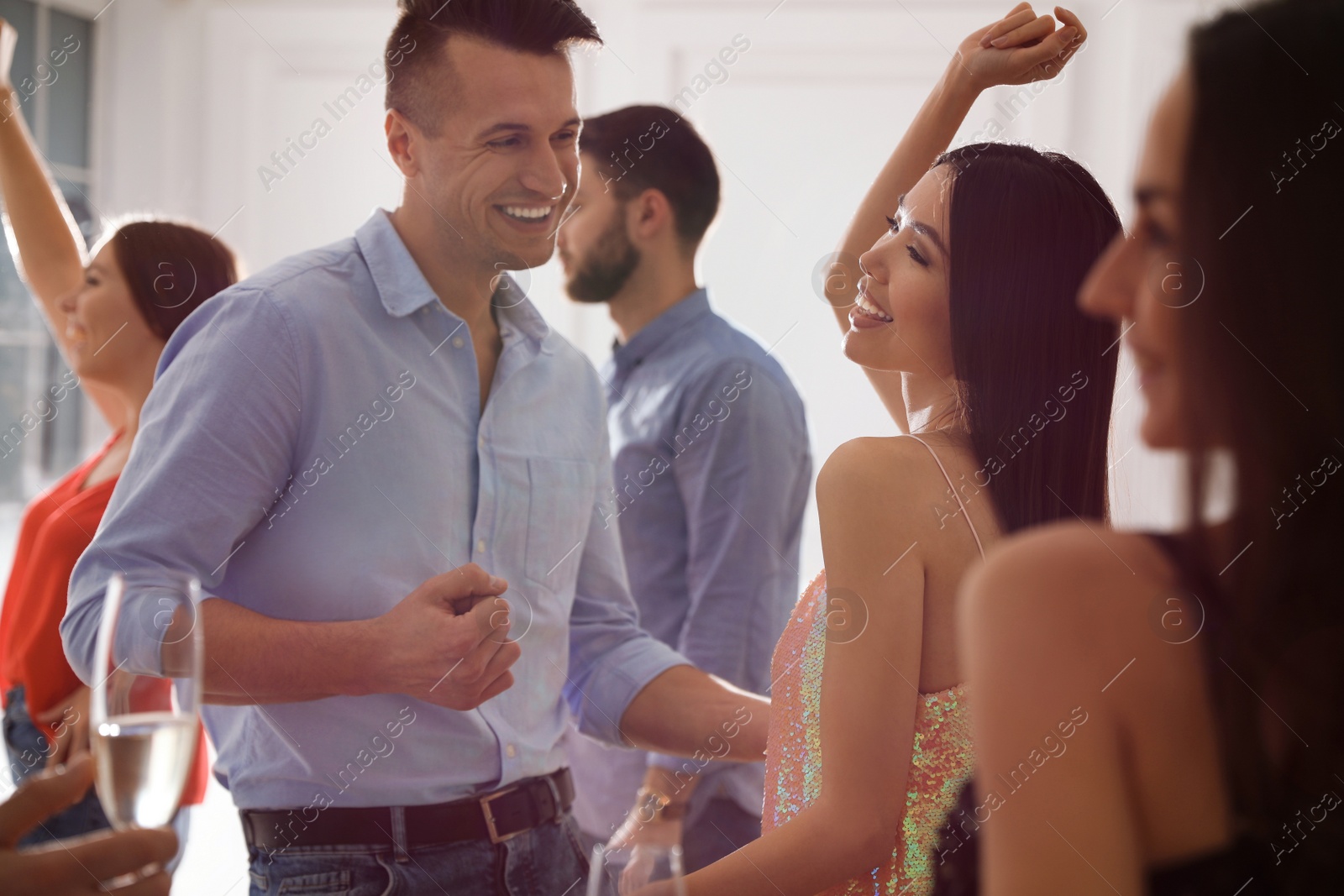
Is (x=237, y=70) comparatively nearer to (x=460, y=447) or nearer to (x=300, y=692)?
(x=460, y=447)

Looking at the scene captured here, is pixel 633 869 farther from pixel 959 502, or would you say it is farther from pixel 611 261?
pixel 611 261

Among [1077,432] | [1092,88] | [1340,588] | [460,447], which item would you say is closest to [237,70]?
[1092,88]

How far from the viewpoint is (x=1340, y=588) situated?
21.6 inches

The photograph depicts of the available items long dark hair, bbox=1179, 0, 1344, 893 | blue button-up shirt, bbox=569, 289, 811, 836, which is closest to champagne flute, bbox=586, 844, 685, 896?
long dark hair, bbox=1179, 0, 1344, 893

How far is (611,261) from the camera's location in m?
2.20

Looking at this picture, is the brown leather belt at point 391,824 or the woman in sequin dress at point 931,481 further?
the brown leather belt at point 391,824

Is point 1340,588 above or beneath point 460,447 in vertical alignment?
beneath

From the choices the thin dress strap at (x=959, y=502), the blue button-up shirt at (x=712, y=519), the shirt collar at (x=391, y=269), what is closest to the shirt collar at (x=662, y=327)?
the blue button-up shirt at (x=712, y=519)

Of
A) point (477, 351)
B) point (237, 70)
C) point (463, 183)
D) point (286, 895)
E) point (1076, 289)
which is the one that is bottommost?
point (286, 895)

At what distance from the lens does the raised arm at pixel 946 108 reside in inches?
48.0

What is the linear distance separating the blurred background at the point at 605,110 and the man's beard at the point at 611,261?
2.92 ft

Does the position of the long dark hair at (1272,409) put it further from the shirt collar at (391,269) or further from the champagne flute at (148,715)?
the shirt collar at (391,269)

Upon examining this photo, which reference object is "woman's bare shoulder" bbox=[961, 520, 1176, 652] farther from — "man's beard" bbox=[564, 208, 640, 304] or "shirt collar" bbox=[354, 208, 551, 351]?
"man's beard" bbox=[564, 208, 640, 304]

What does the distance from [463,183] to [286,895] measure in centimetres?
80
